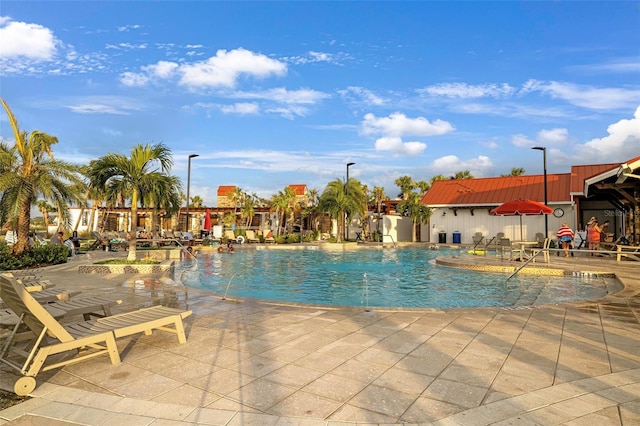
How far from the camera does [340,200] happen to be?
2848 cm

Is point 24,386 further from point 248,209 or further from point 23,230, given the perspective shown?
point 248,209

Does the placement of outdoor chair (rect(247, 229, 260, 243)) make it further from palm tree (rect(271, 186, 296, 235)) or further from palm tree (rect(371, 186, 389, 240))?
palm tree (rect(371, 186, 389, 240))

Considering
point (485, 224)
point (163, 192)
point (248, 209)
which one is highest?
point (248, 209)

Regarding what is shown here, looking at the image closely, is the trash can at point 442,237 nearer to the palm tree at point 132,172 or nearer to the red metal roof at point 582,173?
the red metal roof at point 582,173

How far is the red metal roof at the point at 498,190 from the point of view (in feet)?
84.7

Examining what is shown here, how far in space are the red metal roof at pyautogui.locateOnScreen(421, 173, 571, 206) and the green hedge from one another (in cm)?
2357

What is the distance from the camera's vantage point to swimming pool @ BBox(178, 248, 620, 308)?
27.2 feet

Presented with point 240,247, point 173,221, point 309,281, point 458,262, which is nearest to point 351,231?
point 240,247

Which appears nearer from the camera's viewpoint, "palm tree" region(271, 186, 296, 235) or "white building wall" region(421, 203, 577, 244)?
Answer: "white building wall" region(421, 203, 577, 244)

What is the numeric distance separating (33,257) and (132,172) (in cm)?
393

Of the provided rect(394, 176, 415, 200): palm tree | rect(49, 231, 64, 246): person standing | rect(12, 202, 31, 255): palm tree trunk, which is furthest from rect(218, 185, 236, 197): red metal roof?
rect(12, 202, 31, 255): palm tree trunk

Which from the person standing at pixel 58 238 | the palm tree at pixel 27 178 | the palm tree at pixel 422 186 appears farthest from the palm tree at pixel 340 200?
the palm tree at pixel 27 178

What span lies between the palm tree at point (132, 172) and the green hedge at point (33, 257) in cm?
254

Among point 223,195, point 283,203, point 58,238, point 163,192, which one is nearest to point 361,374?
point 163,192
